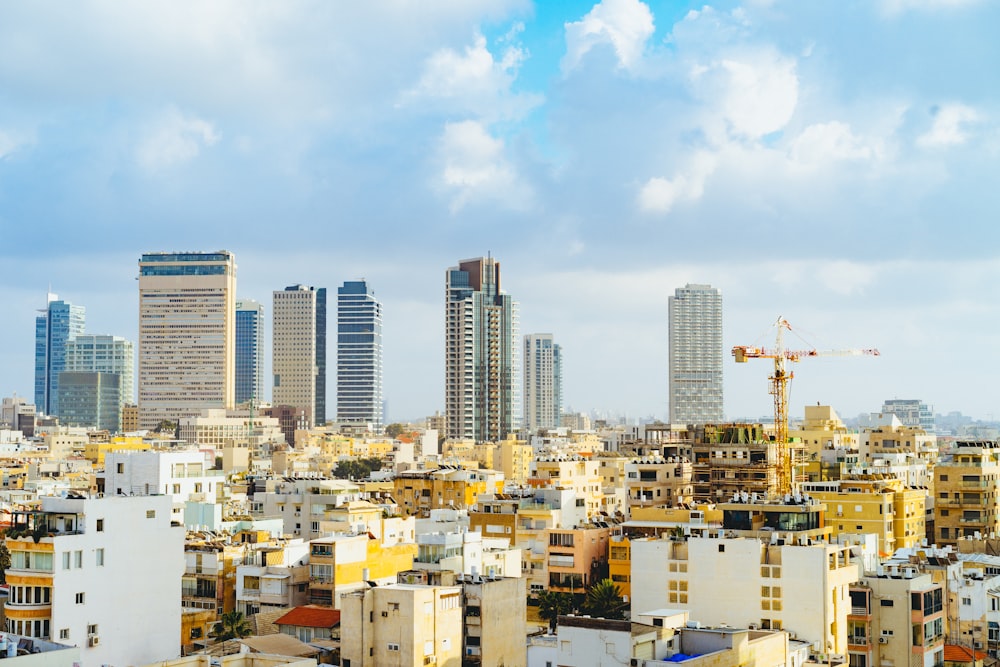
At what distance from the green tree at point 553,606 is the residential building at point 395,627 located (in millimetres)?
16481

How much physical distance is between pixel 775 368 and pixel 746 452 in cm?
2723

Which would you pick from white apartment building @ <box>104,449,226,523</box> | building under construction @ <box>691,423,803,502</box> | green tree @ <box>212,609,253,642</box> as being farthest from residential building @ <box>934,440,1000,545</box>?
green tree @ <box>212,609,253,642</box>

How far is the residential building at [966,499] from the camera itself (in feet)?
231

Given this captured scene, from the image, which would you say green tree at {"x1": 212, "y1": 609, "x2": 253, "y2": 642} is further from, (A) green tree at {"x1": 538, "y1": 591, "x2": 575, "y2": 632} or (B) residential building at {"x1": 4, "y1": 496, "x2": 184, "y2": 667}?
(A) green tree at {"x1": 538, "y1": 591, "x2": 575, "y2": 632}

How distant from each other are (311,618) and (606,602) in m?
14.0

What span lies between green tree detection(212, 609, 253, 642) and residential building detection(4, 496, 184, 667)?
515cm

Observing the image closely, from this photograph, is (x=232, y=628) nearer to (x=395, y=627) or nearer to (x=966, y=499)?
(x=395, y=627)

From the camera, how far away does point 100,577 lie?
123ft

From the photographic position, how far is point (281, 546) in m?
53.1

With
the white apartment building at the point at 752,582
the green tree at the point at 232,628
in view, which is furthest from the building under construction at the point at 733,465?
the green tree at the point at 232,628

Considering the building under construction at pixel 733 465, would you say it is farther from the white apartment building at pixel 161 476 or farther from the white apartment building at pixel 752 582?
the white apartment building at pixel 752 582

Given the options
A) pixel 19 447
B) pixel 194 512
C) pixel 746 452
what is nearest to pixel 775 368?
pixel 746 452

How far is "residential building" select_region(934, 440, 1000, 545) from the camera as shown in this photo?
231ft

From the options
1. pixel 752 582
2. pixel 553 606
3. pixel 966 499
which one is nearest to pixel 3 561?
pixel 553 606
